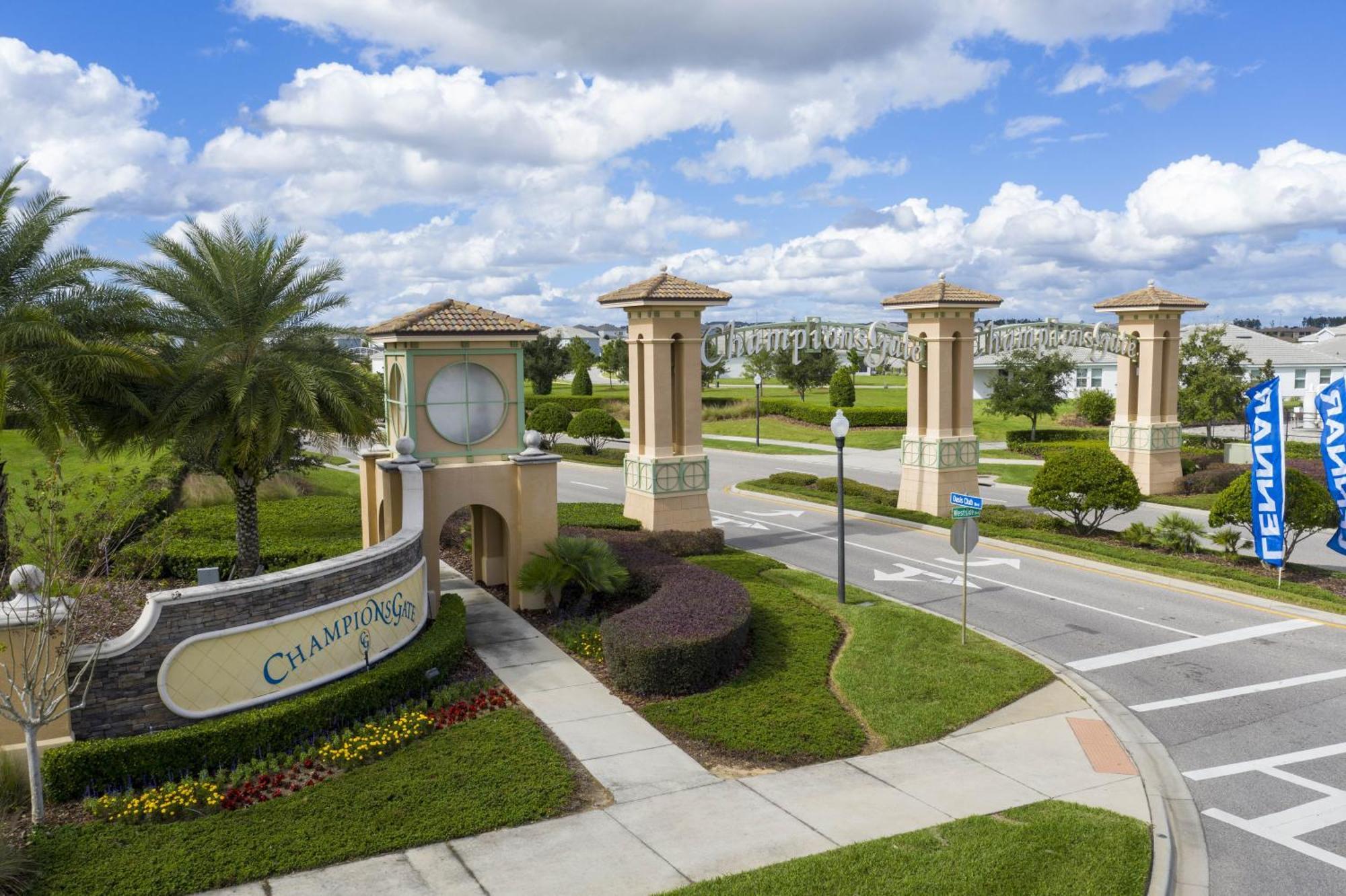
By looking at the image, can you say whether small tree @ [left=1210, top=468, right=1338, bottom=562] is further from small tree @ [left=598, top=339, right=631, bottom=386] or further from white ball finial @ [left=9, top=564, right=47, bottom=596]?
small tree @ [left=598, top=339, right=631, bottom=386]

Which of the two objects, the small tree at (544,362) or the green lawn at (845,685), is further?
the small tree at (544,362)

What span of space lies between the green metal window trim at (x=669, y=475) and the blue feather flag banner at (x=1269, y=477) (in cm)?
1088

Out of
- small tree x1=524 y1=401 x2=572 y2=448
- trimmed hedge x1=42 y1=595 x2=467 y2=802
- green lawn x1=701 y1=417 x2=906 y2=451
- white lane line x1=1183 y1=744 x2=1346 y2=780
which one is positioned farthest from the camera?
green lawn x1=701 y1=417 x2=906 y2=451

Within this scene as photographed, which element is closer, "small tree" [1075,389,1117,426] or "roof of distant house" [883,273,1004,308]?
"roof of distant house" [883,273,1004,308]

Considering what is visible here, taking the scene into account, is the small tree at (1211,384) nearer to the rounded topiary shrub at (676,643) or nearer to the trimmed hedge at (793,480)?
the trimmed hedge at (793,480)

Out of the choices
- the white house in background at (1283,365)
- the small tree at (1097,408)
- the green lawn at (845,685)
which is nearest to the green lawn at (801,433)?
the small tree at (1097,408)

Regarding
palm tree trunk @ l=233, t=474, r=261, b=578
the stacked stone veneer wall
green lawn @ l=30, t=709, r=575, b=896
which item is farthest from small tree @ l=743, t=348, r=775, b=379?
green lawn @ l=30, t=709, r=575, b=896

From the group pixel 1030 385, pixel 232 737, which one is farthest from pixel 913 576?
pixel 1030 385

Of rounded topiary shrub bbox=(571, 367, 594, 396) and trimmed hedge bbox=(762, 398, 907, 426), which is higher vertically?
rounded topiary shrub bbox=(571, 367, 594, 396)

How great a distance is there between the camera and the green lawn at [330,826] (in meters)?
8.47

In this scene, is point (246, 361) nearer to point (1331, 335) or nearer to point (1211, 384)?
point (1211, 384)

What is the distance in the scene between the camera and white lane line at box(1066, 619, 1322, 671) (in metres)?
14.9

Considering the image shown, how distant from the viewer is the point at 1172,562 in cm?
2069

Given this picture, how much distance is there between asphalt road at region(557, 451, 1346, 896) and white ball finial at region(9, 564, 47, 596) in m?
11.5
